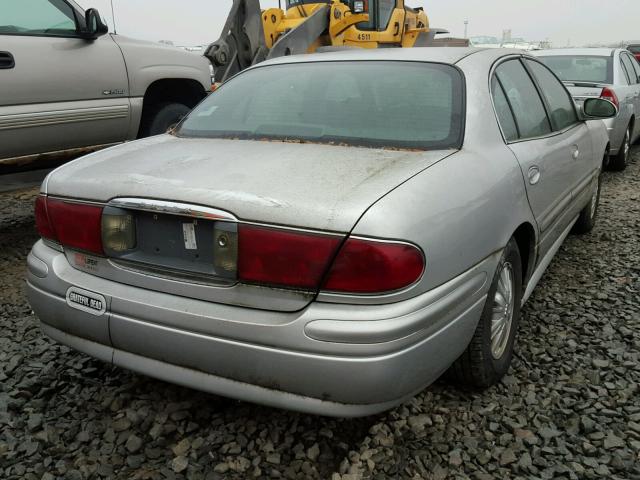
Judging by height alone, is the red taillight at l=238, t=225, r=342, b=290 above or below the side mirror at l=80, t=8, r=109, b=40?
below

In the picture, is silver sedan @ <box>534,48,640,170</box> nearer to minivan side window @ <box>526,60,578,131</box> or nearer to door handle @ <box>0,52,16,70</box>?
minivan side window @ <box>526,60,578,131</box>

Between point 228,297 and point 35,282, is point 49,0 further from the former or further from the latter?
point 228,297

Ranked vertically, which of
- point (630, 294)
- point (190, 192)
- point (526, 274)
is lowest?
point (630, 294)

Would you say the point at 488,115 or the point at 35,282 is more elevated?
the point at 488,115

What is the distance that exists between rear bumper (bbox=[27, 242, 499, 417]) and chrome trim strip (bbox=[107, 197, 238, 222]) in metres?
0.28

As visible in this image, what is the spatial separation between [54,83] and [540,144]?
3601 mm

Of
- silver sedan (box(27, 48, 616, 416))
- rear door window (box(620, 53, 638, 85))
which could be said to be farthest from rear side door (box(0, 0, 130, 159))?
rear door window (box(620, 53, 638, 85))

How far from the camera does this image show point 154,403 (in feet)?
7.88

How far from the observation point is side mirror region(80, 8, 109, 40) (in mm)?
4633

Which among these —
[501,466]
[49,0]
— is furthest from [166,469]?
[49,0]

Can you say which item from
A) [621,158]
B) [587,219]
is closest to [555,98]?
[587,219]

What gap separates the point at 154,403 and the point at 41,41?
327 cm

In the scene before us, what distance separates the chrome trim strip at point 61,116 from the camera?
4.19 m

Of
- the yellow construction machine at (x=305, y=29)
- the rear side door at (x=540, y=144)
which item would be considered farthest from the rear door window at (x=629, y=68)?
the rear side door at (x=540, y=144)
